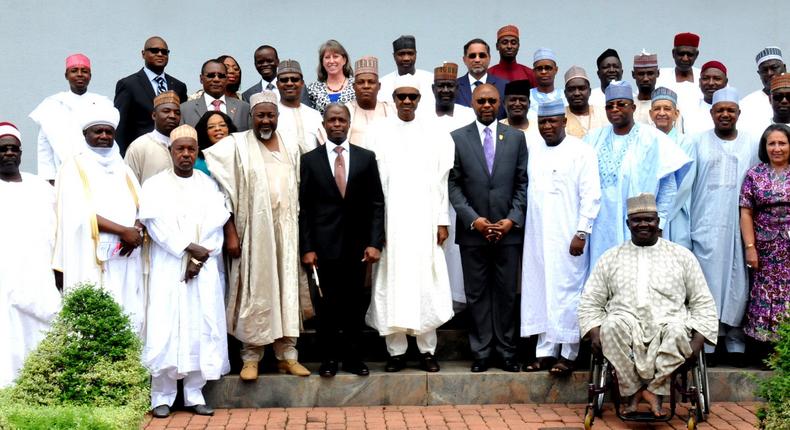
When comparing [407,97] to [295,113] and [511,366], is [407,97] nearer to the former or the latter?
[295,113]

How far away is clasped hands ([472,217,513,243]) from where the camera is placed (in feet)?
27.8

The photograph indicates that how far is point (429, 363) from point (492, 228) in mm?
1122

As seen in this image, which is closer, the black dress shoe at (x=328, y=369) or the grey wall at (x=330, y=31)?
the black dress shoe at (x=328, y=369)

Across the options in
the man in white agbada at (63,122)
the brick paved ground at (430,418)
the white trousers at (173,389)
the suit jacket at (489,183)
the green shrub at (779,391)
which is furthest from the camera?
the man in white agbada at (63,122)

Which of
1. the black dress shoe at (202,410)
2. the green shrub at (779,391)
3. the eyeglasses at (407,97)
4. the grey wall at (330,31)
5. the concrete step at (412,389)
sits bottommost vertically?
the black dress shoe at (202,410)

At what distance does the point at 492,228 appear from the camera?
848 centimetres

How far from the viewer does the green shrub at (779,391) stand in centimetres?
613

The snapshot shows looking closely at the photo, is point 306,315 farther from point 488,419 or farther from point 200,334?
point 488,419

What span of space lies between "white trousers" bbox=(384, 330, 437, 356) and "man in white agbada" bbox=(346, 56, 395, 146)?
1592 millimetres

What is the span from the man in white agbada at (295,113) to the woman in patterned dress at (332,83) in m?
0.43

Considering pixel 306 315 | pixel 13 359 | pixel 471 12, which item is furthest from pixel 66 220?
pixel 471 12

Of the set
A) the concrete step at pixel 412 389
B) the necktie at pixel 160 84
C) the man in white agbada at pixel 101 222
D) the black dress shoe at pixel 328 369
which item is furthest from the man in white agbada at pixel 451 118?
the man in white agbada at pixel 101 222

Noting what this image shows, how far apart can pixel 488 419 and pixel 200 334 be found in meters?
2.12

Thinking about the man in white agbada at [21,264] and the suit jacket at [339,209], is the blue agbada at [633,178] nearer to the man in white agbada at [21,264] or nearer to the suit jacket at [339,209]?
the suit jacket at [339,209]
